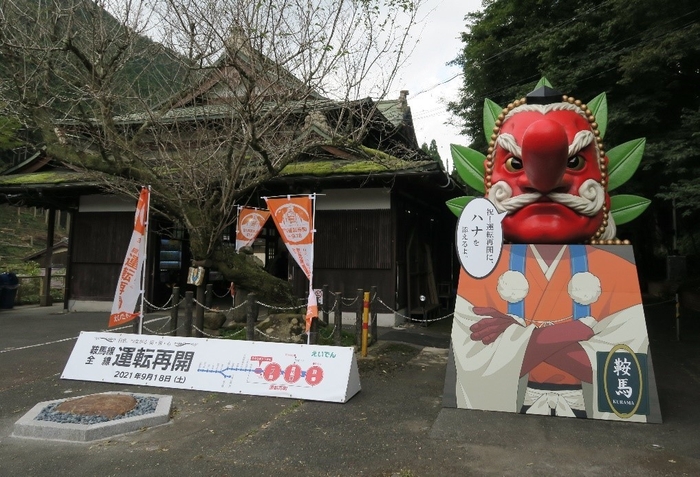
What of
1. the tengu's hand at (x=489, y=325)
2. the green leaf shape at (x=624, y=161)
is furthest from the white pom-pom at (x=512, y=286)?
the green leaf shape at (x=624, y=161)

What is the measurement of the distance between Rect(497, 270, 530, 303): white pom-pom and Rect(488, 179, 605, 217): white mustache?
0.85m

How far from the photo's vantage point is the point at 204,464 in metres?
4.34

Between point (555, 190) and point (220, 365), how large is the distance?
16.6 ft

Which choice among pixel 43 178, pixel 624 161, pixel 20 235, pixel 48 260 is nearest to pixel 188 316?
pixel 624 161

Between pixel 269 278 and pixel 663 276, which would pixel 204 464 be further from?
pixel 663 276

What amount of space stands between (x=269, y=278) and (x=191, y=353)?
279cm

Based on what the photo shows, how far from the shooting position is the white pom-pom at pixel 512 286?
6129mm

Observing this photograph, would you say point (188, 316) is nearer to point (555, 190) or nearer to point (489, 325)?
point (489, 325)

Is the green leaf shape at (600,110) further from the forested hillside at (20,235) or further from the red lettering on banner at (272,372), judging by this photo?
the forested hillside at (20,235)

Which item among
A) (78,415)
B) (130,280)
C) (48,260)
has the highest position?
(48,260)

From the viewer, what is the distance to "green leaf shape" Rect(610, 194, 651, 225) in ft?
23.6

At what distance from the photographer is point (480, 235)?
6.11 meters

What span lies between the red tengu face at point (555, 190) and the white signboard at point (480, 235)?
0.64 meters

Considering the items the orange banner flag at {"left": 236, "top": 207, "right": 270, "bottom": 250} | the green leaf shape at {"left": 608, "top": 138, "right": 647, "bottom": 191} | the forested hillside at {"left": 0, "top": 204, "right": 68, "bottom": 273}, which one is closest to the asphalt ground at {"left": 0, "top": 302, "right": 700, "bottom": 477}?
the green leaf shape at {"left": 608, "top": 138, "right": 647, "bottom": 191}
